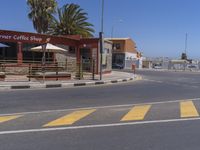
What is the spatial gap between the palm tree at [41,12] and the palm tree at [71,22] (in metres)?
1.99

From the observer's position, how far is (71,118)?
11.3m

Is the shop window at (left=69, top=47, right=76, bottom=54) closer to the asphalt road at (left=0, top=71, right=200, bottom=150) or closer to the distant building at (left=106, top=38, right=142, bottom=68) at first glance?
the asphalt road at (left=0, top=71, right=200, bottom=150)

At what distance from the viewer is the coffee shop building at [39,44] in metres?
37.6

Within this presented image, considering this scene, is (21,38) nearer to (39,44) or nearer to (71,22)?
(39,44)

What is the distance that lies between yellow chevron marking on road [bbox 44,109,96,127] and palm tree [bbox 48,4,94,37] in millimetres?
51501

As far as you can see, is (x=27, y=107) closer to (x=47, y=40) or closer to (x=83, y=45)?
(x=47, y=40)

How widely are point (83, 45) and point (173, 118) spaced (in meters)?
35.6

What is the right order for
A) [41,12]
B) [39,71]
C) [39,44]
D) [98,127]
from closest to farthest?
[98,127]
[39,71]
[39,44]
[41,12]

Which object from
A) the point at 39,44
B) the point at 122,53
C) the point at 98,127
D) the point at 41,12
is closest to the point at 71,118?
the point at 98,127

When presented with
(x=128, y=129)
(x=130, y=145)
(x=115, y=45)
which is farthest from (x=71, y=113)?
(x=115, y=45)

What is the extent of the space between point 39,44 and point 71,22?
2350 centimetres

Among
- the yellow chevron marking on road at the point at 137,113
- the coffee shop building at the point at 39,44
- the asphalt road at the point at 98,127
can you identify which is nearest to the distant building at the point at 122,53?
the coffee shop building at the point at 39,44

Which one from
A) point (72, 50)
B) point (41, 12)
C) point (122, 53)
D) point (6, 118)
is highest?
point (41, 12)

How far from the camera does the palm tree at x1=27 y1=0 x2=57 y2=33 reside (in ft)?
205
